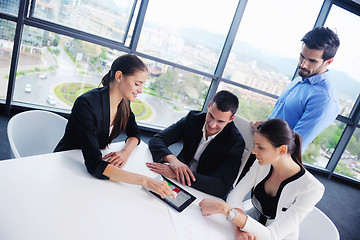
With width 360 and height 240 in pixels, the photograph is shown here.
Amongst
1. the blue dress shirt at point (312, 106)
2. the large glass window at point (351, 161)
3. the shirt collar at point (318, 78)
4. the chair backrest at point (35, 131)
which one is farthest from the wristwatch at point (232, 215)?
the large glass window at point (351, 161)

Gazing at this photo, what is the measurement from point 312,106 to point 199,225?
1.34 meters

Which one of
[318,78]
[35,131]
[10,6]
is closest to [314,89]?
[318,78]

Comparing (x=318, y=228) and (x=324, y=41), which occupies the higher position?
(x=324, y=41)

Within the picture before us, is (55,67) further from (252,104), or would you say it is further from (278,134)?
(252,104)

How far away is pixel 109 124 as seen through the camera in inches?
57.8

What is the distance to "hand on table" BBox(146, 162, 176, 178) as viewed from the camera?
141 centimetres

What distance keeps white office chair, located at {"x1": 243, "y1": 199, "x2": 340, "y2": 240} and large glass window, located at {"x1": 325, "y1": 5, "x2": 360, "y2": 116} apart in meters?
3.69

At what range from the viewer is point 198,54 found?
147 inches

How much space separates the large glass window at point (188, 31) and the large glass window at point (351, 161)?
Answer: 3086 millimetres

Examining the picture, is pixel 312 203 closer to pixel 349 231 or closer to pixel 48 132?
pixel 48 132

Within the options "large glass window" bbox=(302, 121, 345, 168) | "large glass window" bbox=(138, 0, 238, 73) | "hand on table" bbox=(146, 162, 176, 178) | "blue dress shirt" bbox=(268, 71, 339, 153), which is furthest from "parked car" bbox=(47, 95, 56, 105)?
"large glass window" bbox=(302, 121, 345, 168)

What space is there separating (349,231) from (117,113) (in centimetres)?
325

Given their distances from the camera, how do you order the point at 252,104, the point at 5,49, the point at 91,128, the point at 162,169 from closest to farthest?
1. the point at 91,128
2. the point at 162,169
3. the point at 5,49
4. the point at 252,104

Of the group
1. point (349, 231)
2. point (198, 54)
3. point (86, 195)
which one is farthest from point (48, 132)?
point (349, 231)
